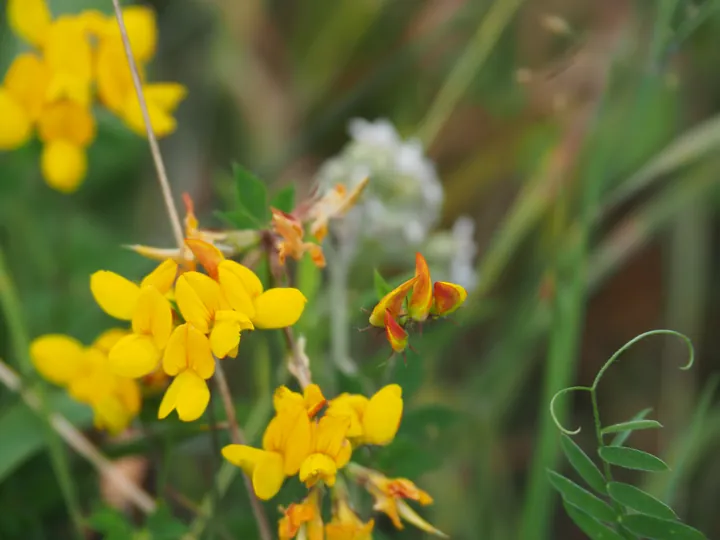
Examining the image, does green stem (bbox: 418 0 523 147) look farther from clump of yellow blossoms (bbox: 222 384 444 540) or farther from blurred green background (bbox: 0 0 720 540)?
clump of yellow blossoms (bbox: 222 384 444 540)

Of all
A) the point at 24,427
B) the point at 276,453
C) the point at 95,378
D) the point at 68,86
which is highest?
the point at 68,86

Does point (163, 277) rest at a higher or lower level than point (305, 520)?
higher

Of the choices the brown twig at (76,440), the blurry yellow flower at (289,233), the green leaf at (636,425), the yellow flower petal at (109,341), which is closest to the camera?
the green leaf at (636,425)

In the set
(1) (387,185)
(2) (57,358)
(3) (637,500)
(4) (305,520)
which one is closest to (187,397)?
(4) (305,520)

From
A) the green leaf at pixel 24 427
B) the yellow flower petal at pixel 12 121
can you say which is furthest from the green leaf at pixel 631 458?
the yellow flower petal at pixel 12 121

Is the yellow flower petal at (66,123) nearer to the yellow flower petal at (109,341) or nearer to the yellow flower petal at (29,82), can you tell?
the yellow flower petal at (29,82)

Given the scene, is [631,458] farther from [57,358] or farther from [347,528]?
[57,358]

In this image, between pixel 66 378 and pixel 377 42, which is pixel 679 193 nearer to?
pixel 377 42
